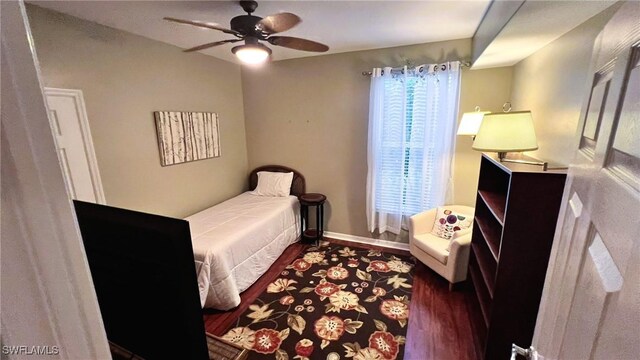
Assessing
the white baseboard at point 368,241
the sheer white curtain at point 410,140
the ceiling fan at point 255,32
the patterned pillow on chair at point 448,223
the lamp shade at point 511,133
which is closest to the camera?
the lamp shade at point 511,133

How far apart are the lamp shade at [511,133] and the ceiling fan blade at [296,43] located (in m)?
1.28

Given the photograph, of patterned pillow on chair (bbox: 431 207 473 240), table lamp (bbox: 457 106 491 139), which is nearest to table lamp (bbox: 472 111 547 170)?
table lamp (bbox: 457 106 491 139)

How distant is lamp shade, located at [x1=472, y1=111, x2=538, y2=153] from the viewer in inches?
57.1

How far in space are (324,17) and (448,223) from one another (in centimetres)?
224

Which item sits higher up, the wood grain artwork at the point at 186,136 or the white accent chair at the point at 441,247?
the wood grain artwork at the point at 186,136

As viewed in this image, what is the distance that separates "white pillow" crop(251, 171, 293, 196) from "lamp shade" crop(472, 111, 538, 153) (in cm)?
242

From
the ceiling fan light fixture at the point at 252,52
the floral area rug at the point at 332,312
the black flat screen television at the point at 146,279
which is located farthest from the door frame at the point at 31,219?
the floral area rug at the point at 332,312

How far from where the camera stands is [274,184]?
347 centimetres

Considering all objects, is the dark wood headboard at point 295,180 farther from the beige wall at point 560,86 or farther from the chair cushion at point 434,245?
the beige wall at point 560,86

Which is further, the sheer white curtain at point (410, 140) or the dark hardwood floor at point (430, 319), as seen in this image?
the sheer white curtain at point (410, 140)

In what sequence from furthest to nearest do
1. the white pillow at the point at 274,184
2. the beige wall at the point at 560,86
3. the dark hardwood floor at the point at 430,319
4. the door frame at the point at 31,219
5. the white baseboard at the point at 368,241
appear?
the white pillow at the point at 274,184 → the white baseboard at the point at 368,241 → the dark hardwood floor at the point at 430,319 → the beige wall at the point at 560,86 → the door frame at the point at 31,219

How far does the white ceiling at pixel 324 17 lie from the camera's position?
1.79 meters

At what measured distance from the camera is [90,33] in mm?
1996

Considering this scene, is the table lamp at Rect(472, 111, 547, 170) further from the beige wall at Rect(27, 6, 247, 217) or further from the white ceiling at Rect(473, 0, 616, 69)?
the beige wall at Rect(27, 6, 247, 217)
